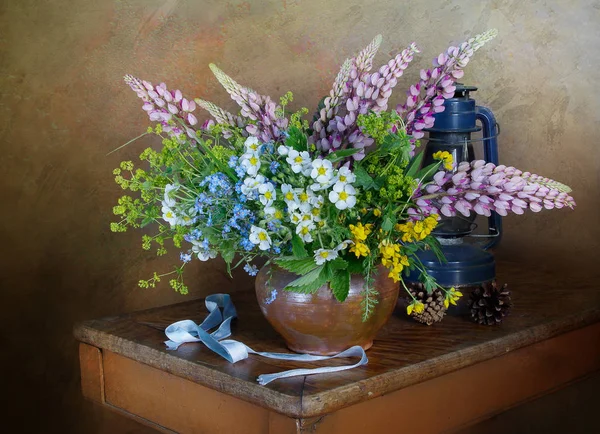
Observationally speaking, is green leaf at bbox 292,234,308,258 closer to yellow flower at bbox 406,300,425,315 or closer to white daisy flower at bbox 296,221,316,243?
white daisy flower at bbox 296,221,316,243

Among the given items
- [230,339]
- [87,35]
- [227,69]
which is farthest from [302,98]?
[230,339]

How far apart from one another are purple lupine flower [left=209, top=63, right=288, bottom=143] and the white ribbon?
0.28 meters

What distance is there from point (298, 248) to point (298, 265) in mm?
24

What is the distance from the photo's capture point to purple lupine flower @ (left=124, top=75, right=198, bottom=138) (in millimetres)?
1001

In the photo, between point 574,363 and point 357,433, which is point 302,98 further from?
point 357,433

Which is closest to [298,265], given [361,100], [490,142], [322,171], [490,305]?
[322,171]

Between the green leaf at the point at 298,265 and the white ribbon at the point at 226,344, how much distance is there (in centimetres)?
12

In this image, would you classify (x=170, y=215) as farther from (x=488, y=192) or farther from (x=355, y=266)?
(x=488, y=192)

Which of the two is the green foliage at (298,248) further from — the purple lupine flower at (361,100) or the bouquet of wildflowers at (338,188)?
the purple lupine flower at (361,100)

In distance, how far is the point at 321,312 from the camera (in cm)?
94

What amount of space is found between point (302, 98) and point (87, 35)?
0.48 meters

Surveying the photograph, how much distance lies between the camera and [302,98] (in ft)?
5.50

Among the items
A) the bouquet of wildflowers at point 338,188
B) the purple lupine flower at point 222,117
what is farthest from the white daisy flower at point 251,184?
the purple lupine flower at point 222,117

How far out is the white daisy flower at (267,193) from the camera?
86cm
